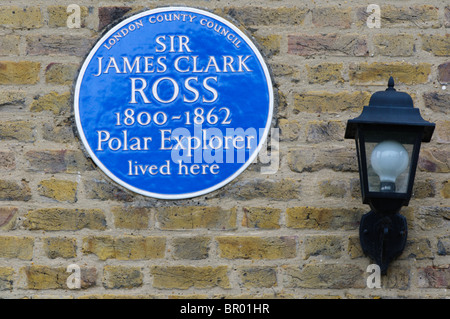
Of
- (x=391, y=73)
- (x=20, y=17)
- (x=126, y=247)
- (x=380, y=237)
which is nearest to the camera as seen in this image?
(x=380, y=237)

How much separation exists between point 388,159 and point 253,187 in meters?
0.65

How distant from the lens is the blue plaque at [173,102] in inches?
136

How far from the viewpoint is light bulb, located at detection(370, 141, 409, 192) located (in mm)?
3053

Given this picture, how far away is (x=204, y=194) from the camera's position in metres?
3.45

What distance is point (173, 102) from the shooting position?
11.5 ft

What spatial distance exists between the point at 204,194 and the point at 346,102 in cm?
74

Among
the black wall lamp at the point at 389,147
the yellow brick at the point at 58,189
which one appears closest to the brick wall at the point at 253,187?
the yellow brick at the point at 58,189

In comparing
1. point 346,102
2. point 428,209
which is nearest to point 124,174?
point 346,102

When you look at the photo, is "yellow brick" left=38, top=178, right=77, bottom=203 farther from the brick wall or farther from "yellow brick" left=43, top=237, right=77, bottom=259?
"yellow brick" left=43, top=237, right=77, bottom=259

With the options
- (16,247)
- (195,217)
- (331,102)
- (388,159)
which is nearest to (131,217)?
(195,217)

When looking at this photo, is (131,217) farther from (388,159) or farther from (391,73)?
(391,73)

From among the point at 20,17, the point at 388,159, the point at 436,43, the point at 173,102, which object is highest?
the point at 20,17

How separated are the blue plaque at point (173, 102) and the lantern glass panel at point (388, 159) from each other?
1.80 feet

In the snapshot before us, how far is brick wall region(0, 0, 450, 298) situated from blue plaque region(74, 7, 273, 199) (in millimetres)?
57
